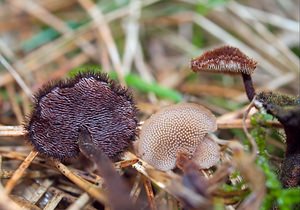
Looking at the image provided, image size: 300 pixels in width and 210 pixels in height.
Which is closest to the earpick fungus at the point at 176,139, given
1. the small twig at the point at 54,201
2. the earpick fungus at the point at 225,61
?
the earpick fungus at the point at 225,61

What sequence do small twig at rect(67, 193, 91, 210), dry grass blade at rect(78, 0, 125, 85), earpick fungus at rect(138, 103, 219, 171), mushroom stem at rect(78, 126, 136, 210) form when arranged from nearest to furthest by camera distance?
1. mushroom stem at rect(78, 126, 136, 210)
2. small twig at rect(67, 193, 91, 210)
3. earpick fungus at rect(138, 103, 219, 171)
4. dry grass blade at rect(78, 0, 125, 85)

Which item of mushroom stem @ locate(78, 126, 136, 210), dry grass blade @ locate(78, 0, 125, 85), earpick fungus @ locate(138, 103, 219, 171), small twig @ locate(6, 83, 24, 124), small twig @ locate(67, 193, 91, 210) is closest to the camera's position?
mushroom stem @ locate(78, 126, 136, 210)

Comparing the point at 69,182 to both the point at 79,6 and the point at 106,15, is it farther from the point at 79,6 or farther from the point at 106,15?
the point at 79,6

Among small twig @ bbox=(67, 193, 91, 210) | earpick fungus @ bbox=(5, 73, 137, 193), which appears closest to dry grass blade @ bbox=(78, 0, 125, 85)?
earpick fungus @ bbox=(5, 73, 137, 193)

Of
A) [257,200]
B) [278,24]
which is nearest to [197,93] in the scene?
[278,24]

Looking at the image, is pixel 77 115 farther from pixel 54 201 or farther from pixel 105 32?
pixel 105 32

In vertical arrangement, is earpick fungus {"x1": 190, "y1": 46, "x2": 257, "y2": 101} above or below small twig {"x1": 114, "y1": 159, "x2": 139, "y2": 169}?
above

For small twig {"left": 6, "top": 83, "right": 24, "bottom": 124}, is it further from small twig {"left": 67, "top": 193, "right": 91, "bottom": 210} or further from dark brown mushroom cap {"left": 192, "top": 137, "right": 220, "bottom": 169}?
dark brown mushroom cap {"left": 192, "top": 137, "right": 220, "bottom": 169}

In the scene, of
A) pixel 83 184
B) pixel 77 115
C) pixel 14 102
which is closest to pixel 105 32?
pixel 14 102
